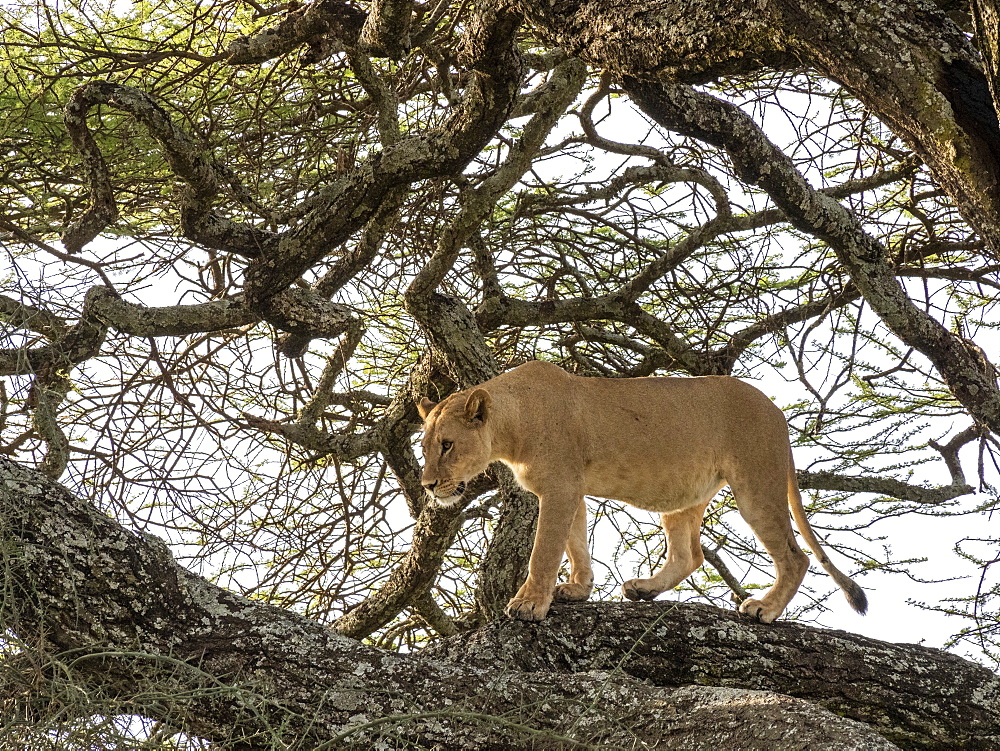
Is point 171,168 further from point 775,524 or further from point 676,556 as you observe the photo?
point 775,524

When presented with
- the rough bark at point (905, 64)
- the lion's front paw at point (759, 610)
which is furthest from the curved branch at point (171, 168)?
the lion's front paw at point (759, 610)

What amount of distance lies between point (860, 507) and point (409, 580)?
309cm

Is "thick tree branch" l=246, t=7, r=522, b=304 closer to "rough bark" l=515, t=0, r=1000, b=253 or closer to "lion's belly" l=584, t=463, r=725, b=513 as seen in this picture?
"rough bark" l=515, t=0, r=1000, b=253

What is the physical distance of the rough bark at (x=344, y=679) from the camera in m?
3.41

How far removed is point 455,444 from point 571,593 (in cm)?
95

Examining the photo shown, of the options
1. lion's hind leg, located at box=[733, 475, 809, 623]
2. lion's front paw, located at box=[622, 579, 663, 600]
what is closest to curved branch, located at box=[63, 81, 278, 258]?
lion's front paw, located at box=[622, 579, 663, 600]

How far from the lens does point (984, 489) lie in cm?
614

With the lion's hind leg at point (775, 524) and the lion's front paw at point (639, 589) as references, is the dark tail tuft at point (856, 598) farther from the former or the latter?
the lion's front paw at point (639, 589)

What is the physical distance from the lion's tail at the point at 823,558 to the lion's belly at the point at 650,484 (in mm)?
638

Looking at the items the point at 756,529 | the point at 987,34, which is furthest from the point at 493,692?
the point at 987,34

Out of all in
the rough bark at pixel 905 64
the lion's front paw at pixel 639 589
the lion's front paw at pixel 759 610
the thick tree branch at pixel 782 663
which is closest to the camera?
the rough bark at pixel 905 64

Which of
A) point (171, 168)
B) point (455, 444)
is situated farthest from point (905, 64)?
point (171, 168)

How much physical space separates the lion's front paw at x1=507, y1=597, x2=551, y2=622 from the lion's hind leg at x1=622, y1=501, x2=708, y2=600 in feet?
3.38

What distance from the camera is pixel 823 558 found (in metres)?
5.75
